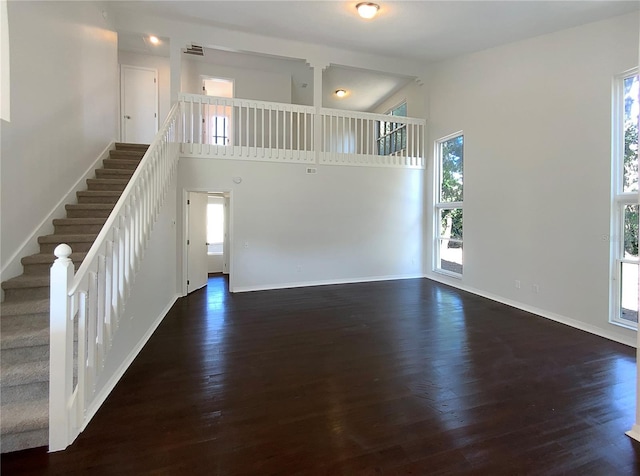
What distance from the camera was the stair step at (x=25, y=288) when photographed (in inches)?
106

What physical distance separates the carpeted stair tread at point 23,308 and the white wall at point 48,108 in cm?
45

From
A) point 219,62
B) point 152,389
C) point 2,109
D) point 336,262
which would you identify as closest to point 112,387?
point 152,389

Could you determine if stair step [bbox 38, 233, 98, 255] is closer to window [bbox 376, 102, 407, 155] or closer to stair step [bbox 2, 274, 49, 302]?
stair step [bbox 2, 274, 49, 302]

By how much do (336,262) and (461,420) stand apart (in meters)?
4.61

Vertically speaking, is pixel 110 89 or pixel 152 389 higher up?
pixel 110 89

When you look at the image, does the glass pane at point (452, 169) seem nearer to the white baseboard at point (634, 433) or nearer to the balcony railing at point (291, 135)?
the balcony railing at point (291, 135)

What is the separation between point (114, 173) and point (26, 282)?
8.39 ft

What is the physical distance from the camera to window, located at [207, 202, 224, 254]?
816 centimetres

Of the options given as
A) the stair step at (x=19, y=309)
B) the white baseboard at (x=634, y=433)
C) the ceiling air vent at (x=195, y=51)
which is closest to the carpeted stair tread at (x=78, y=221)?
the stair step at (x=19, y=309)

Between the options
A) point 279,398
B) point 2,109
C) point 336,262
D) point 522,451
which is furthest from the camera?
point 336,262

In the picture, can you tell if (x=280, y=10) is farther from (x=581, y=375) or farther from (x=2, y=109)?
(x=581, y=375)

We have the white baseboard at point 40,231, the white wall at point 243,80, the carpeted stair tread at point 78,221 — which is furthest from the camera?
the white wall at point 243,80

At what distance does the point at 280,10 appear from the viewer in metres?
4.82

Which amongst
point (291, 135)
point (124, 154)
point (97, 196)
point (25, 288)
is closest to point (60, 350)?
point (25, 288)
